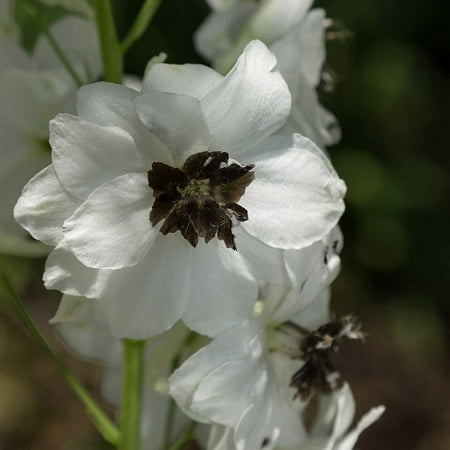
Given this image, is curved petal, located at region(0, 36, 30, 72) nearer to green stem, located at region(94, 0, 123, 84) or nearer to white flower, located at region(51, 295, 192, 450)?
green stem, located at region(94, 0, 123, 84)

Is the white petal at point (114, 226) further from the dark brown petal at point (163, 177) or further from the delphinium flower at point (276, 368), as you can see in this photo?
the delphinium flower at point (276, 368)

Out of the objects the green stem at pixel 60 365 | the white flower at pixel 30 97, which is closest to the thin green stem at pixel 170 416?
the green stem at pixel 60 365

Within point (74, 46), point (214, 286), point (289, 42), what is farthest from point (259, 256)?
point (74, 46)

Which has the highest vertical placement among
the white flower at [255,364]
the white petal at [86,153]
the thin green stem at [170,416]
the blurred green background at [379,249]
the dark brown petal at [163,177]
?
the white petal at [86,153]

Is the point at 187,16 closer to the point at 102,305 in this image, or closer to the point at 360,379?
the point at 360,379

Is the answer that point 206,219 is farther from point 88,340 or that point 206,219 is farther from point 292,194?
point 88,340

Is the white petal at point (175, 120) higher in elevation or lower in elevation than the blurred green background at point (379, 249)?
higher

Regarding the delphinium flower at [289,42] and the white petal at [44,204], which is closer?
the white petal at [44,204]

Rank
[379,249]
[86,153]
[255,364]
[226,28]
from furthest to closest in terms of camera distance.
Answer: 1. [379,249]
2. [226,28]
3. [255,364]
4. [86,153]

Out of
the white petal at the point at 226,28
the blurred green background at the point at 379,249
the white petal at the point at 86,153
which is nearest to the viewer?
the white petal at the point at 86,153
